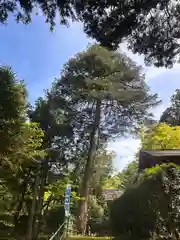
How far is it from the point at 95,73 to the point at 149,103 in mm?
5090

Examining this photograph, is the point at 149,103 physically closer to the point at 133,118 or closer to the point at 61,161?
the point at 133,118

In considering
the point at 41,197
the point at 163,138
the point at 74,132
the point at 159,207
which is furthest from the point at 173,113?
the point at 159,207

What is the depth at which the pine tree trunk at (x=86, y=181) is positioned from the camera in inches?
1033

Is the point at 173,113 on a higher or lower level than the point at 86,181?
higher

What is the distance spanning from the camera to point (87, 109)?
29172 mm

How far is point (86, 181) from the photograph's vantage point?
90.6ft

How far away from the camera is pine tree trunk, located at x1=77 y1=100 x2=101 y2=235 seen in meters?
26.2

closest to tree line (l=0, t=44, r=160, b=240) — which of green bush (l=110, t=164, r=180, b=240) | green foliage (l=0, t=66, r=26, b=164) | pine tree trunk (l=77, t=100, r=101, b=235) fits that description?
pine tree trunk (l=77, t=100, r=101, b=235)

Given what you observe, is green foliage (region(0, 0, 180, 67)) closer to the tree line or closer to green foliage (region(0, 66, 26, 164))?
green foliage (region(0, 66, 26, 164))

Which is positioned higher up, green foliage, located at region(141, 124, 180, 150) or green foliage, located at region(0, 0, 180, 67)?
green foliage, located at region(141, 124, 180, 150)

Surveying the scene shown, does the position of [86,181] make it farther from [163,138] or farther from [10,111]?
[10,111]

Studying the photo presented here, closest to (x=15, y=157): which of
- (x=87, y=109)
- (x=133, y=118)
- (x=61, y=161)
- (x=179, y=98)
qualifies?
(x=61, y=161)

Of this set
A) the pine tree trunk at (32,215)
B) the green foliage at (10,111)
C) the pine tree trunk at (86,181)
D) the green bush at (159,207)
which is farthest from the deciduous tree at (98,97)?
the green bush at (159,207)

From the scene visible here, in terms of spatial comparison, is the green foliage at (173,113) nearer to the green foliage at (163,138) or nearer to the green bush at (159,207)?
the green foliage at (163,138)
